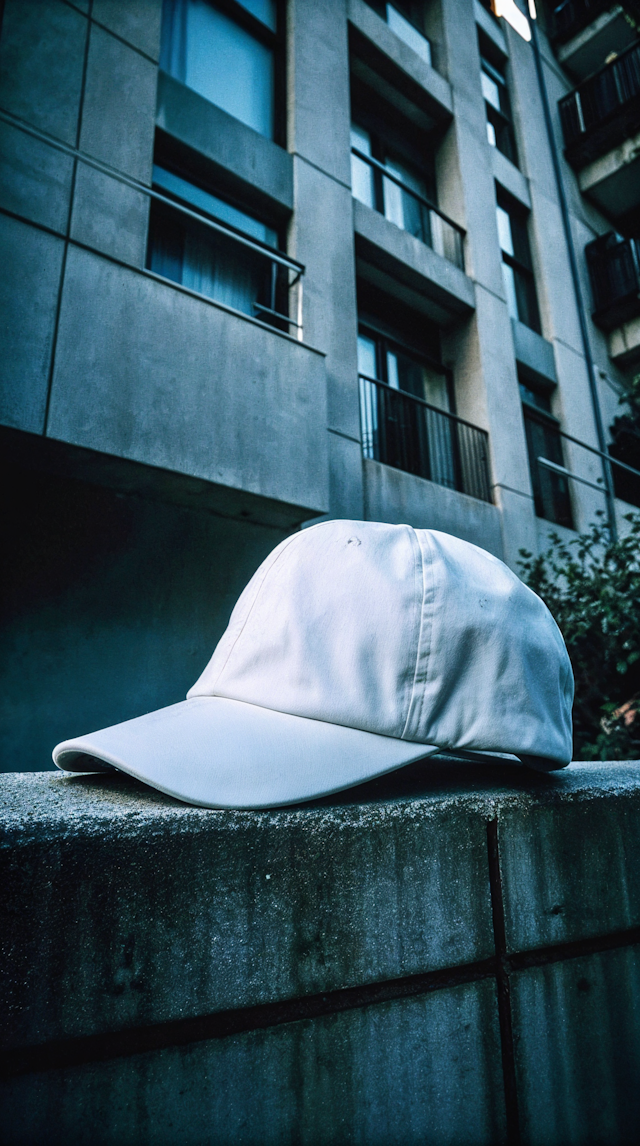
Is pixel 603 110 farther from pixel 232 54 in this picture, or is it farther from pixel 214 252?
pixel 214 252

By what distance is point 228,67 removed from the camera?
19.9 ft

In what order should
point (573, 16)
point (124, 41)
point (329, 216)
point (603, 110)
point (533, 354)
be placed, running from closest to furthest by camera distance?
point (124, 41) < point (329, 216) < point (533, 354) < point (603, 110) < point (573, 16)

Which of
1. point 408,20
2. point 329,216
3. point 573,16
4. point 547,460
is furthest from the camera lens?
point 573,16

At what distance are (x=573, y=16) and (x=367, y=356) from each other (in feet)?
35.5

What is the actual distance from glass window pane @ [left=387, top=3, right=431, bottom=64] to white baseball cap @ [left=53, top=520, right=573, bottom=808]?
1040 cm

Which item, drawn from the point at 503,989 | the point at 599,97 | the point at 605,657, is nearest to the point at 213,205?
the point at 605,657

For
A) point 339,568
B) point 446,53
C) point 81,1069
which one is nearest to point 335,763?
point 339,568

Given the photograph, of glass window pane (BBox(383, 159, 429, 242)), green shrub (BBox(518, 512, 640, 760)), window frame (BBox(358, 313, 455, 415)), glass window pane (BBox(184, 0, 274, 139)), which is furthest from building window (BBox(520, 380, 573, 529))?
A: glass window pane (BBox(184, 0, 274, 139))

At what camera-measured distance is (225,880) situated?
81 centimetres

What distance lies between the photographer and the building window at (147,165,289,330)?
5.11m

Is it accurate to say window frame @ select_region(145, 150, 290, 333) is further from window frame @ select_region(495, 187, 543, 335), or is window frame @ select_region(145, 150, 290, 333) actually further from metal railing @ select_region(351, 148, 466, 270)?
window frame @ select_region(495, 187, 543, 335)

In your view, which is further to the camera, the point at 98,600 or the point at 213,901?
the point at 98,600

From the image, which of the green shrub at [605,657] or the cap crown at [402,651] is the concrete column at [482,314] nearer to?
the green shrub at [605,657]

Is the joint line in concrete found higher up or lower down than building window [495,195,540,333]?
lower down
